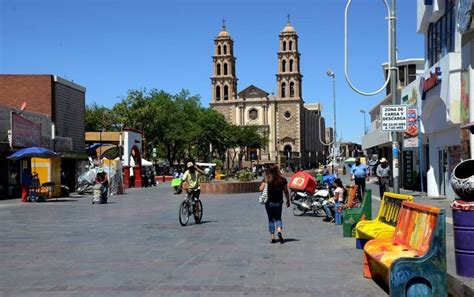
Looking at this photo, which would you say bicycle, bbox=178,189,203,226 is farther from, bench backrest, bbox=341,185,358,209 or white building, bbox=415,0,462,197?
white building, bbox=415,0,462,197

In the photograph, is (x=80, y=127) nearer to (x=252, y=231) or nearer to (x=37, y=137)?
(x=37, y=137)

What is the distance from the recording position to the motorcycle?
20.1m

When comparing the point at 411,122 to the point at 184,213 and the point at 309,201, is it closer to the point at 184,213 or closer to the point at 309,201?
the point at 309,201

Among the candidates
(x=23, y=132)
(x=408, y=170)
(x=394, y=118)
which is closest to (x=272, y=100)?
(x=408, y=170)

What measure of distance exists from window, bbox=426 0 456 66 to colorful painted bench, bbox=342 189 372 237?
40.8ft

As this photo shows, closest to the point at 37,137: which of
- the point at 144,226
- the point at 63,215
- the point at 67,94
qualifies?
the point at 67,94

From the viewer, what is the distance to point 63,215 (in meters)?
21.6

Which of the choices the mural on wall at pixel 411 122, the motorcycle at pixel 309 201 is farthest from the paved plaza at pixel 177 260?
the mural on wall at pixel 411 122

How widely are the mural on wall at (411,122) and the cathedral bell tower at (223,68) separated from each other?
112 m

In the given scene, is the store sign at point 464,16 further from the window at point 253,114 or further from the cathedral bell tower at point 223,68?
the window at point 253,114

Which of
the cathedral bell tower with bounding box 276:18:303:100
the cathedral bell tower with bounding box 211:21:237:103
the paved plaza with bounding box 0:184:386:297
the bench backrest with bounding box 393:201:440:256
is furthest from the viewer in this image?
the cathedral bell tower with bounding box 211:21:237:103

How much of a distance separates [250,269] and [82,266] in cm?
272

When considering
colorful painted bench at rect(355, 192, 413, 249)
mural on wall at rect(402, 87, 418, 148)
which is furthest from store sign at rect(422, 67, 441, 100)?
colorful painted bench at rect(355, 192, 413, 249)

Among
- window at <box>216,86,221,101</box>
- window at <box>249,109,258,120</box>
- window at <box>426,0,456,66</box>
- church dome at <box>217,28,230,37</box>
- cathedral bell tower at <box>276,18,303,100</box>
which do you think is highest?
church dome at <box>217,28,230,37</box>
